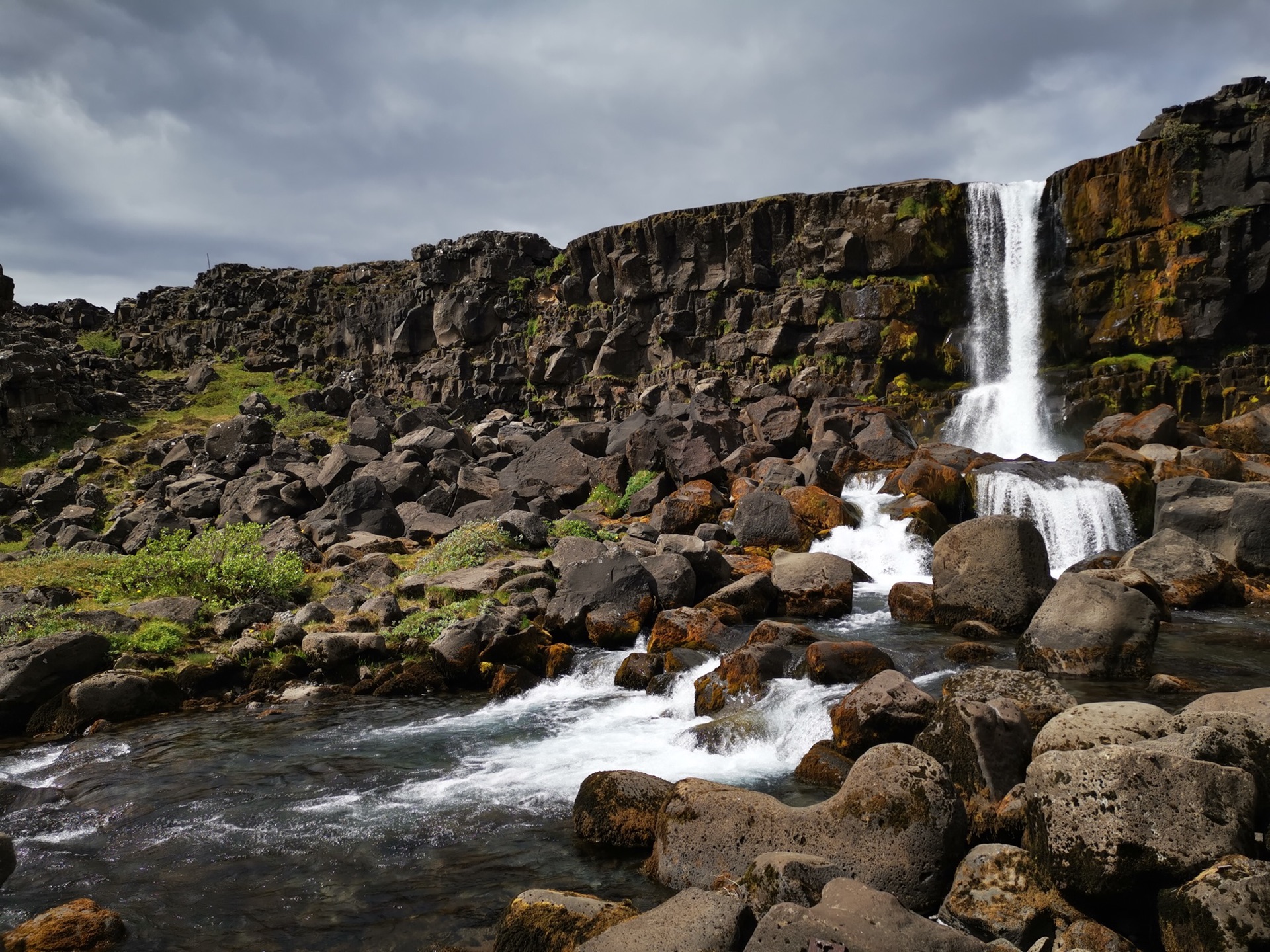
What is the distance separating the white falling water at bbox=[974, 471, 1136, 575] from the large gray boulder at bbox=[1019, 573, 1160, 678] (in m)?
8.66

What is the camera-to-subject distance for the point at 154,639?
15.1 m

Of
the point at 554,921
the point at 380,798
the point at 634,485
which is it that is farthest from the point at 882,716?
the point at 634,485

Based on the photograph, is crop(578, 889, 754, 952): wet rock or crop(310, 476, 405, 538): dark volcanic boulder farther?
crop(310, 476, 405, 538): dark volcanic boulder

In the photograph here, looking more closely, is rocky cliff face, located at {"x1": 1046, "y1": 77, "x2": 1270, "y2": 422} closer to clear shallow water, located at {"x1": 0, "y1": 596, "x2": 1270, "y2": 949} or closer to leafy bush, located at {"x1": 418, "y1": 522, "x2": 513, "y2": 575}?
clear shallow water, located at {"x1": 0, "y1": 596, "x2": 1270, "y2": 949}

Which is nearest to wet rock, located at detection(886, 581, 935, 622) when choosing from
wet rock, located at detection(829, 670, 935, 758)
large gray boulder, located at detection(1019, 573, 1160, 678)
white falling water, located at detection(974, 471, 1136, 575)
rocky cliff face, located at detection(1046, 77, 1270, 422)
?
large gray boulder, located at detection(1019, 573, 1160, 678)

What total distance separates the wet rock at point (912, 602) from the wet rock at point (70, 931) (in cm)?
1405

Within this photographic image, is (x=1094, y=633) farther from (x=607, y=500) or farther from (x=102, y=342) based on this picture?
(x=102, y=342)

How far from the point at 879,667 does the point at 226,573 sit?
14.4 meters

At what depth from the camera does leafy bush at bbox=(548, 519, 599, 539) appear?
23516 millimetres

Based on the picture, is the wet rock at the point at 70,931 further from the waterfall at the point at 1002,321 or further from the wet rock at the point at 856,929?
the waterfall at the point at 1002,321

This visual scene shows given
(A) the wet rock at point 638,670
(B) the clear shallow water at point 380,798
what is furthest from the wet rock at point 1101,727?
(A) the wet rock at point 638,670

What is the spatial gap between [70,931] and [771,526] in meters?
18.1

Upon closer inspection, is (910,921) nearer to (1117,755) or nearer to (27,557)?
(1117,755)

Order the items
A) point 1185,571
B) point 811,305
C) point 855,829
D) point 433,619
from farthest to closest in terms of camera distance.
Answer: point 811,305
point 1185,571
point 433,619
point 855,829
